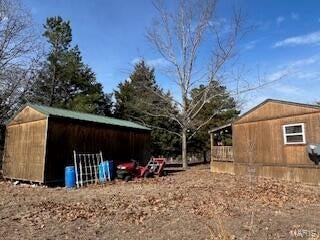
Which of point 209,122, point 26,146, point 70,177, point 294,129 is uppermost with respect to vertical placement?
point 209,122

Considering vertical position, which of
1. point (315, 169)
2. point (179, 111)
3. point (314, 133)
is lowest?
point (315, 169)

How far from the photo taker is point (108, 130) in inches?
773

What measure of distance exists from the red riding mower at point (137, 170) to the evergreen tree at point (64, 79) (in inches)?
700

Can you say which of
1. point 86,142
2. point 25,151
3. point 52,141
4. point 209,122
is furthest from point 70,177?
point 209,122

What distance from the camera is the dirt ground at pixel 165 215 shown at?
6.85 metres

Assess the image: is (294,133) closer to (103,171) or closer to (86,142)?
(103,171)

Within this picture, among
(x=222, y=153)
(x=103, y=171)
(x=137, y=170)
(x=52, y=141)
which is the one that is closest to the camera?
(x=52, y=141)

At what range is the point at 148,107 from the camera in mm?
32094

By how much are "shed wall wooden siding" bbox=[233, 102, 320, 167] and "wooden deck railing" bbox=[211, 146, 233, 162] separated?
91 centimetres

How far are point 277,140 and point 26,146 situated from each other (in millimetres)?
13617

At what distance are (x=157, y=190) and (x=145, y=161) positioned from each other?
890cm

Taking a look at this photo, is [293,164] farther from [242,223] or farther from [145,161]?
[242,223]

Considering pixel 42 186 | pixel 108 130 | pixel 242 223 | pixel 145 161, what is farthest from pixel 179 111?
pixel 242 223

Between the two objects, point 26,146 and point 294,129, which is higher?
point 294,129
